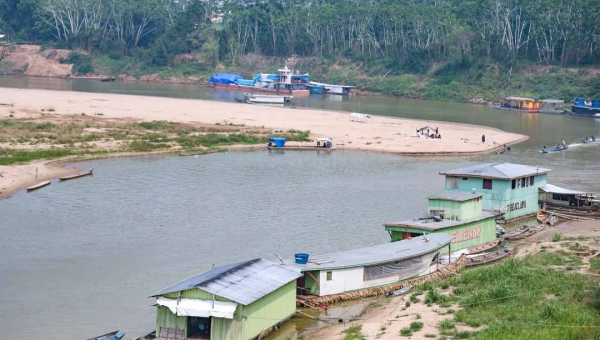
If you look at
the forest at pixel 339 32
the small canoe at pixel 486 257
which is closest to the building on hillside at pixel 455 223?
the small canoe at pixel 486 257

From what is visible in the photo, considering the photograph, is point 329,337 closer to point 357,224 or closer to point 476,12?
point 357,224

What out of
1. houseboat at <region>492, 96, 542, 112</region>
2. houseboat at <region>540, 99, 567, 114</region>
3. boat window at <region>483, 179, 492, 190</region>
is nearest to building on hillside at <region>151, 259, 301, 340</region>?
boat window at <region>483, 179, 492, 190</region>

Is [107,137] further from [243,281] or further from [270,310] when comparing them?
[270,310]

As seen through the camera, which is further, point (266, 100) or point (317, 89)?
point (317, 89)

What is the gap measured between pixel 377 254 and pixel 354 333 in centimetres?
741

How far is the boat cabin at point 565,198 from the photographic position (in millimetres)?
54969

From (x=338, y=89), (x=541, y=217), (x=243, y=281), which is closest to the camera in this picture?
(x=243, y=281)

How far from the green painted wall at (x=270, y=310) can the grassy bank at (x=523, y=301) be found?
494cm

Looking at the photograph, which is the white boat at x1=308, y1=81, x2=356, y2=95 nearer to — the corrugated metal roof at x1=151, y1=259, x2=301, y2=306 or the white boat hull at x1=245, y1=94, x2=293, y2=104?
the white boat hull at x1=245, y1=94, x2=293, y2=104

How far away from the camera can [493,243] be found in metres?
45.8

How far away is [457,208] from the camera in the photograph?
44.2m

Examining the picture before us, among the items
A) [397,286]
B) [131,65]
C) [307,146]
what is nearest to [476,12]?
[131,65]

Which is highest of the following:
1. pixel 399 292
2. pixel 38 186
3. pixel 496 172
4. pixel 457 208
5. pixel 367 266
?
pixel 496 172

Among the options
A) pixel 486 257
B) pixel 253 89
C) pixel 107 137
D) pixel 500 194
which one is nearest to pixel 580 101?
pixel 253 89
